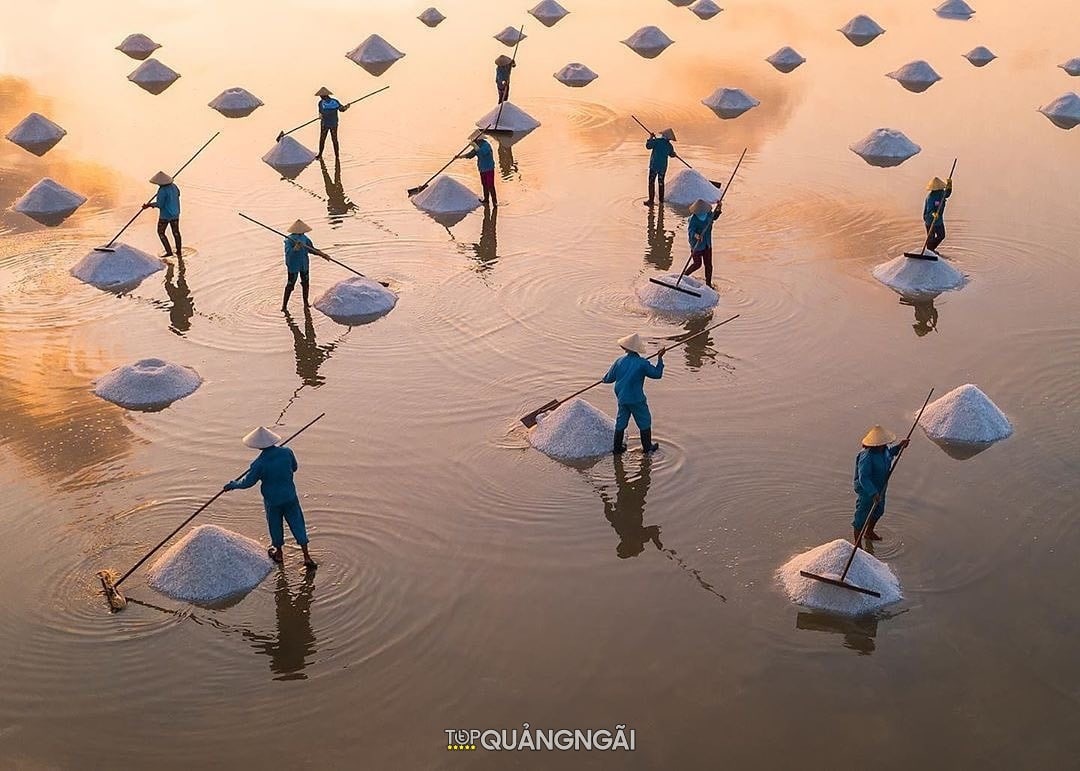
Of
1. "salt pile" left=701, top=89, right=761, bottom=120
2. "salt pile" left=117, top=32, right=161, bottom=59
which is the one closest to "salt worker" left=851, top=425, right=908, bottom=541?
"salt pile" left=701, top=89, right=761, bottom=120

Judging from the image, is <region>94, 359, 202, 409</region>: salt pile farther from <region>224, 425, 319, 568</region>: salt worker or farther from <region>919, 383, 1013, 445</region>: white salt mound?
<region>919, 383, 1013, 445</region>: white salt mound

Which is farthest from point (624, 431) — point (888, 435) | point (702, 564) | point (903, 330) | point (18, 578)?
point (18, 578)

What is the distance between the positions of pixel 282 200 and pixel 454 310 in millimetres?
3951

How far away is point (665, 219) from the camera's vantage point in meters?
13.8

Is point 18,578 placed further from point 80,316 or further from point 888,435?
point 888,435

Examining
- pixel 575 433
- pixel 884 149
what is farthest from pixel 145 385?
pixel 884 149

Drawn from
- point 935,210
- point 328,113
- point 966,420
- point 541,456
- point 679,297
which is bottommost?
point 541,456

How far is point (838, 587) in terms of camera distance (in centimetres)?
728

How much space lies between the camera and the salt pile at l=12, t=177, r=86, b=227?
46.0ft

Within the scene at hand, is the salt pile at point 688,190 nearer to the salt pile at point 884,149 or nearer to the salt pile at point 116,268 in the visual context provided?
the salt pile at point 884,149

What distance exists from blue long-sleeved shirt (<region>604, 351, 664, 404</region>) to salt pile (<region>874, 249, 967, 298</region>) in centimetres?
452

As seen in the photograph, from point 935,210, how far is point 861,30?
→ 1171 cm

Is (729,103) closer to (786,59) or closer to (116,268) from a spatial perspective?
(786,59)

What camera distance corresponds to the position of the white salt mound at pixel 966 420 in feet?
30.3
